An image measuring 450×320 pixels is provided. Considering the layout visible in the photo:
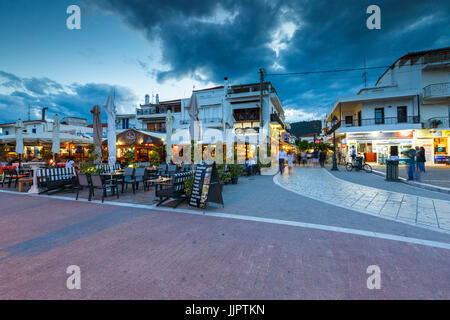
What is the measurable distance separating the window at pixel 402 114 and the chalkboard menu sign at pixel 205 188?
24.7m

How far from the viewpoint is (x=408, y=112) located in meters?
20.4

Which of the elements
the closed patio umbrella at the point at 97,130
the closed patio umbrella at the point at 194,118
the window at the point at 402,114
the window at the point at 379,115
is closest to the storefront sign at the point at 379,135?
the window at the point at 402,114

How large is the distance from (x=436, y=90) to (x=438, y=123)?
3.52 m

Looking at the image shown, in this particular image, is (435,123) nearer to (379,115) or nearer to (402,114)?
(402,114)

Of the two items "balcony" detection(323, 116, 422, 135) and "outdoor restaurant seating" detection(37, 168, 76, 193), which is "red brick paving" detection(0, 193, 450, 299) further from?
"balcony" detection(323, 116, 422, 135)

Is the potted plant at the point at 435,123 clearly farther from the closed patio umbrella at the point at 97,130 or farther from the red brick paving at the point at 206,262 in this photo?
the closed patio umbrella at the point at 97,130

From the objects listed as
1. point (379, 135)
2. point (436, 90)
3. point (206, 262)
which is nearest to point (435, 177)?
point (379, 135)

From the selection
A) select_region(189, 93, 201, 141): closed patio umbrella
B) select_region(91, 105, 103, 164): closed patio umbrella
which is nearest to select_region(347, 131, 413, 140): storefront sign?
select_region(189, 93, 201, 141): closed patio umbrella

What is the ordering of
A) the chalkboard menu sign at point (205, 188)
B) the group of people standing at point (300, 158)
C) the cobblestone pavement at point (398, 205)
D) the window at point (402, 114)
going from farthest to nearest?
the window at point (402, 114) < the group of people standing at point (300, 158) < the chalkboard menu sign at point (205, 188) < the cobblestone pavement at point (398, 205)

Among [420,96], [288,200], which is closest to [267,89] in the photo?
[420,96]

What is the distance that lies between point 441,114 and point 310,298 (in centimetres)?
2784

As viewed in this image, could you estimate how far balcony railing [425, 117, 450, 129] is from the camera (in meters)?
18.8

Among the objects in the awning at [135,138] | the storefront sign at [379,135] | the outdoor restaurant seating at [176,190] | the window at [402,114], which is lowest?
the outdoor restaurant seating at [176,190]

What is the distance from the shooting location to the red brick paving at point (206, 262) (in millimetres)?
2078
